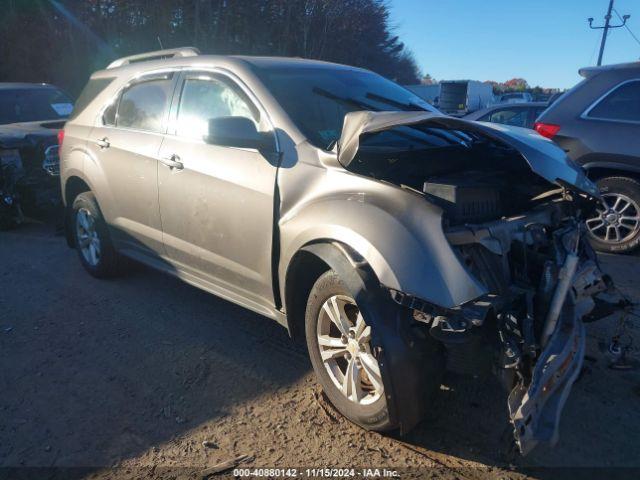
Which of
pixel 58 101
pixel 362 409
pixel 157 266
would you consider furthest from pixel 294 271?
pixel 58 101

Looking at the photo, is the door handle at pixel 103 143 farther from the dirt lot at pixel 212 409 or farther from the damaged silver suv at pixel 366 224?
the dirt lot at pixel 212 409

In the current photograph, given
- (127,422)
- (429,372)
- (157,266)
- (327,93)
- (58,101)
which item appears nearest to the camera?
(429,372)

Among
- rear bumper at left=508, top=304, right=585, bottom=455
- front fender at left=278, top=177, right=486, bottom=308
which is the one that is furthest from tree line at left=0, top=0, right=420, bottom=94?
rear bumper at left=508, top=304, right=585, bottom=455

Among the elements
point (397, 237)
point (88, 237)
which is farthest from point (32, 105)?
point (397, 237)

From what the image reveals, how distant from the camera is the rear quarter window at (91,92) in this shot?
489 cm

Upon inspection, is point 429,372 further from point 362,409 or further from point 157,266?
point 157,266

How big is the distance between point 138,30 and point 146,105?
596 inches

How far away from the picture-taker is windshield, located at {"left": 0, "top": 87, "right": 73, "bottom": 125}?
7783mm

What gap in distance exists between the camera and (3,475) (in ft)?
8.45

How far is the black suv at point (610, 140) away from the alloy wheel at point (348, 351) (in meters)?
3.76

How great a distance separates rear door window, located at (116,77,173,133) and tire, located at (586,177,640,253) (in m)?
4.28

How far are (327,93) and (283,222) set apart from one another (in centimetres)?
114

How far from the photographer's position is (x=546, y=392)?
229cm

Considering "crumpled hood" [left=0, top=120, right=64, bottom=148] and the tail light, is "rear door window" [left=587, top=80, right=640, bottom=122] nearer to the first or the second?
the tail light
